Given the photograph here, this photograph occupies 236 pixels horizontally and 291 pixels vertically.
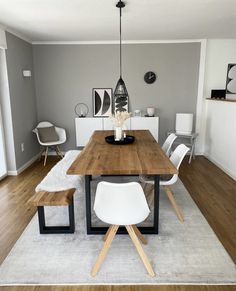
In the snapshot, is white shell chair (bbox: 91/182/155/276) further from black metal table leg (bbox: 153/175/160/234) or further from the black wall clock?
the black wall clock

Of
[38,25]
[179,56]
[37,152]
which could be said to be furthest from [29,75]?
[179,56]

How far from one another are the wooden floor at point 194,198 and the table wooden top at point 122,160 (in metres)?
0.88

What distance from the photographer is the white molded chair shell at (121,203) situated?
67.1 inches

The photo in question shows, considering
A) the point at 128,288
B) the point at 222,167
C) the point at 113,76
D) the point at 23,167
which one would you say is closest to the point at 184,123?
the point at 222,167

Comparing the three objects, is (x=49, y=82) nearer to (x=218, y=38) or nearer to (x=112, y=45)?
(x=112, y=45)

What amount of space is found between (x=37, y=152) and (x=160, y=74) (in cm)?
308

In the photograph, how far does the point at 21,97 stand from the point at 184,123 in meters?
3.19

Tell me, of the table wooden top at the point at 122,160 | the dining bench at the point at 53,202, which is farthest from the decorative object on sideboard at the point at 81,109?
the dining bench at the point at 53,202

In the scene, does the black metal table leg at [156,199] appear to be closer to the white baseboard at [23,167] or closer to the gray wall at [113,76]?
the white baseboard at [23,167]

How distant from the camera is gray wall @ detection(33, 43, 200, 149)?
5027 millimetres

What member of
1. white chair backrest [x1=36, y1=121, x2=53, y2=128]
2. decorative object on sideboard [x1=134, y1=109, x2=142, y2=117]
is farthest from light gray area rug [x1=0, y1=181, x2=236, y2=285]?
decorative object on sideboard [x1=134, y1=109, x2=142, y2=117]

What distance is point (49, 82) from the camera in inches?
204

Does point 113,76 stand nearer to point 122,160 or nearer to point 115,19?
point 115,19

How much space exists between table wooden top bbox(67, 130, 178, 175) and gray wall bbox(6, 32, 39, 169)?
1721mm
